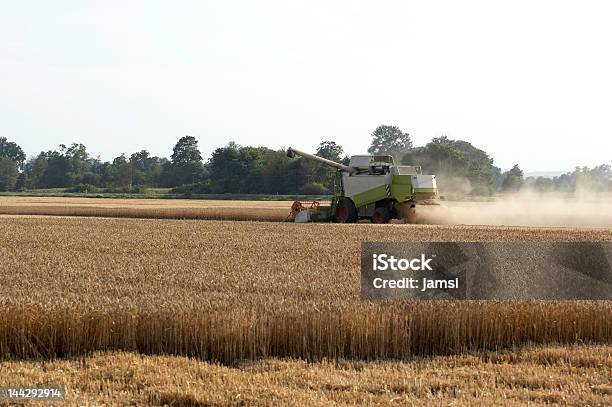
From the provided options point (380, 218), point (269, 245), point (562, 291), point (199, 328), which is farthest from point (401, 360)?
point (380, 218)

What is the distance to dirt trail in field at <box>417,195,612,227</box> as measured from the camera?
3097 cm

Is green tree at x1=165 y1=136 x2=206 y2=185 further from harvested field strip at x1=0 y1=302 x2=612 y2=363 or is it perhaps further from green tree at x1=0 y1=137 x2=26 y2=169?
harvested field strip at x1=0 y1=302 x2=612 y2=363

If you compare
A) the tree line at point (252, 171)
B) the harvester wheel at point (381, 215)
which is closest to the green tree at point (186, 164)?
the tree line at point (252, 171)

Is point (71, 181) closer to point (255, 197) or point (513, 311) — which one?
point (255, 197)

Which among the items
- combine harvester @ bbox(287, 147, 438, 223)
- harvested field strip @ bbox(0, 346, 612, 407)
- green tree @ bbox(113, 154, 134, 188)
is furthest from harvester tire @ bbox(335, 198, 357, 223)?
green tree @ bbox(113, 154, 134, 188)

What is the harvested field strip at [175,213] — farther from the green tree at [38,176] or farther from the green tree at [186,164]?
the green tree at [38,176]

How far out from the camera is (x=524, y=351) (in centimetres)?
890

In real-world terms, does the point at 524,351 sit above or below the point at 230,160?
below

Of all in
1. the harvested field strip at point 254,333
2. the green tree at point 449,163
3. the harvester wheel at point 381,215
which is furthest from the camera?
the green tree at point 449,163

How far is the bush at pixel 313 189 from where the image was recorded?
76562mm

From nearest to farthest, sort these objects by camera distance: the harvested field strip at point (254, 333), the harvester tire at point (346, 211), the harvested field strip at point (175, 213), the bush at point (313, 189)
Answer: the harvested field strip at point (254, 333)
the harvester tire at point (346, 211)
the harvested field strip at point (175, 213)
the bush at point (313, 189)

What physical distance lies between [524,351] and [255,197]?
64.8m

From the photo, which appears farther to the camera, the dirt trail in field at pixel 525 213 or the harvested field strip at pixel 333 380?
the dirt trail in field at pixel 525 213

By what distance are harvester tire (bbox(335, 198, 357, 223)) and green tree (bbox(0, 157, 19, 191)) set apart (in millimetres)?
96507
